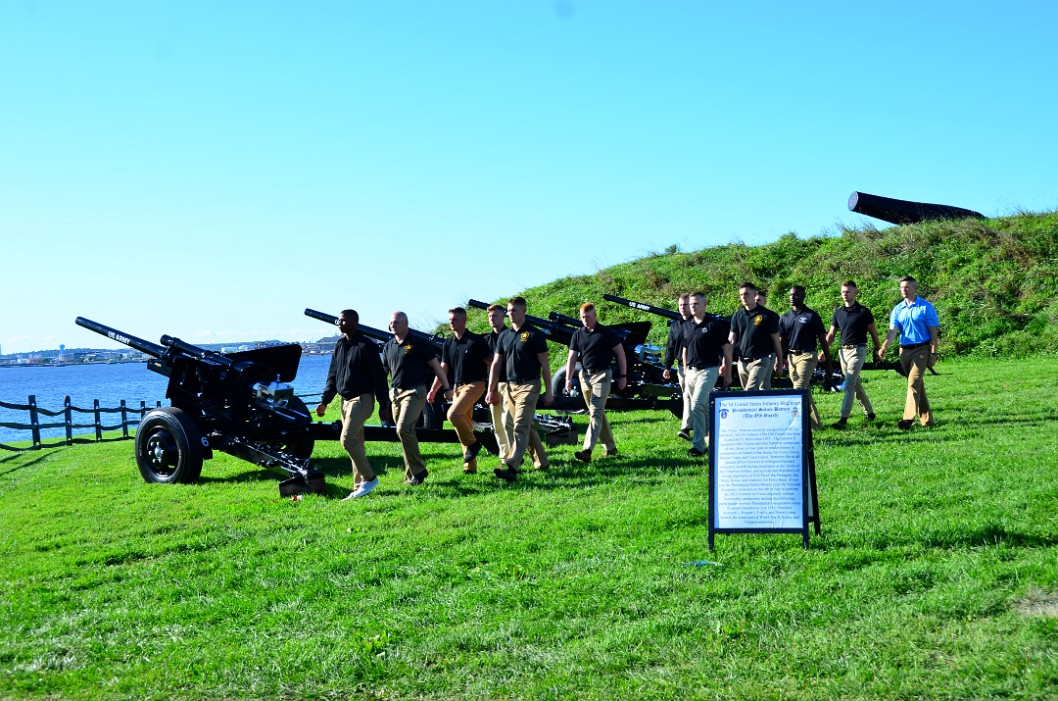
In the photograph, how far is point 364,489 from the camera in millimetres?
9867

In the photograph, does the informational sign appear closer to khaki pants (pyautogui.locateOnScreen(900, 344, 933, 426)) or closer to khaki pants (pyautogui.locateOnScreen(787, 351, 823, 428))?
khaki pants (pyautogui.locateOnScreen(900, 344, 933, 426))

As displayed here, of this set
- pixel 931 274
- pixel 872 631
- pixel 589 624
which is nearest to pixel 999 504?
pixel 872 631

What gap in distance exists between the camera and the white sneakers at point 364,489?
9.78m

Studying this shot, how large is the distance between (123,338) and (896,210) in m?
23.9

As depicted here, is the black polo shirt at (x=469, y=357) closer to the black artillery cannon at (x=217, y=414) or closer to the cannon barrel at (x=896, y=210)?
the black artillery cannon at (x=217, y=414)

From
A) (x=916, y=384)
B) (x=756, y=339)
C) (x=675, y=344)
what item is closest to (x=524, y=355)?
(x=675, y=344)

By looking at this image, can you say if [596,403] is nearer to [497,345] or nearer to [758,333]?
[497,345]

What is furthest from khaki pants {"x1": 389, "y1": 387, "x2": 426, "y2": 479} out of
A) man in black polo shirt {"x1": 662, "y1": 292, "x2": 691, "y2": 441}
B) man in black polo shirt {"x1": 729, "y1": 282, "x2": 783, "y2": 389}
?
man in black polo shirt {"x1": 729, "y1": 282, "x2": 783, "y2": 389}

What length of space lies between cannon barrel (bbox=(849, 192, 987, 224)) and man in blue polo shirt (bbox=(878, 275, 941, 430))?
19032 millimetres

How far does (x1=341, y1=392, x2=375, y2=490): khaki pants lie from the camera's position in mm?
9961

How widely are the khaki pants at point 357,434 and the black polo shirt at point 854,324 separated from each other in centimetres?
615

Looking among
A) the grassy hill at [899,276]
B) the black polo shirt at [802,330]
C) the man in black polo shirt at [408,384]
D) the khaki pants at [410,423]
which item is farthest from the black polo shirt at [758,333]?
the grassy hill at [899,276]

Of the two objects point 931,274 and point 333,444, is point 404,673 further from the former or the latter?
point 931,274

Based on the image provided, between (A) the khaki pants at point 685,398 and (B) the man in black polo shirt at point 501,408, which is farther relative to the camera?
(A) the khaki pants at point 685,398
